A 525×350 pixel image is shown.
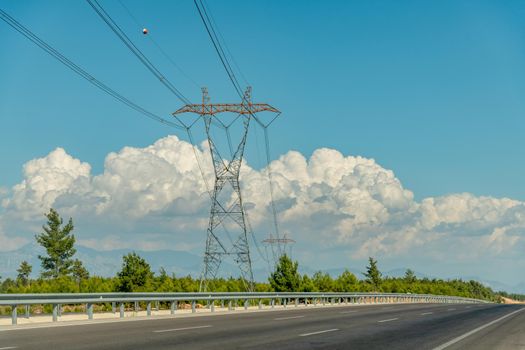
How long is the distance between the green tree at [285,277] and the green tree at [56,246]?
63.8 meters

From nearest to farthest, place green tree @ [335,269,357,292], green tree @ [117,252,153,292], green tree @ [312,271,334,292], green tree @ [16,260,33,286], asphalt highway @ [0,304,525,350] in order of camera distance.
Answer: asphalt highway @ [0,304,525,350] < green tree @ [117,252,153,292] < green tree @ [312,271,334,292] < green tree @ [335,269,357,292] < green tree @ [16,260,33,286]

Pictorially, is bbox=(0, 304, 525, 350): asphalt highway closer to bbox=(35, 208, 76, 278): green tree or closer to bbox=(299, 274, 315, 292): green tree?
bbox=(299, 274, 315, 292): green tree

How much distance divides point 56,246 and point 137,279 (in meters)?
69.6

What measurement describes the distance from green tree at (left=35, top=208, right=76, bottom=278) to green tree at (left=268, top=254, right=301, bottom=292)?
6382 cm

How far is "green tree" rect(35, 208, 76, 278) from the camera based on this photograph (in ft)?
391

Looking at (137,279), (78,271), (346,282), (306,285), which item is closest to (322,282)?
(346,282)

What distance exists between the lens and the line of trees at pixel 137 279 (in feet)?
184

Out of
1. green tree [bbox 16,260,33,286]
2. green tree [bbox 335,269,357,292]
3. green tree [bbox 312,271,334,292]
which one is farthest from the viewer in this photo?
green tree [bbox 16,260,33,286]

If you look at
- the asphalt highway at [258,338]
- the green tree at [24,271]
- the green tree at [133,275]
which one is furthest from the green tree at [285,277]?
the green tree at [24,271]

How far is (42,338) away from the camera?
623 inches

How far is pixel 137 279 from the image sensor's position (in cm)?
5603

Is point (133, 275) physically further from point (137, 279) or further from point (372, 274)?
point (372, 274)

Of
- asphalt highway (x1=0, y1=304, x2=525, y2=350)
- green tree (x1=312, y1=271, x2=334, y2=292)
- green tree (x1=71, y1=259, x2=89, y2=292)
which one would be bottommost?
asphalt highway (x1=0, y1=304, x2=525, y2=350)

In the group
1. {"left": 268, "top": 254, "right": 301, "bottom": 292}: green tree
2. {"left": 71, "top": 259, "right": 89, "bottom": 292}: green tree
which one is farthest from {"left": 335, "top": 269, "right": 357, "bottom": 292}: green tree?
{"left": 71, "top": 259, "right": 89, "bottom": 292}: green tree
